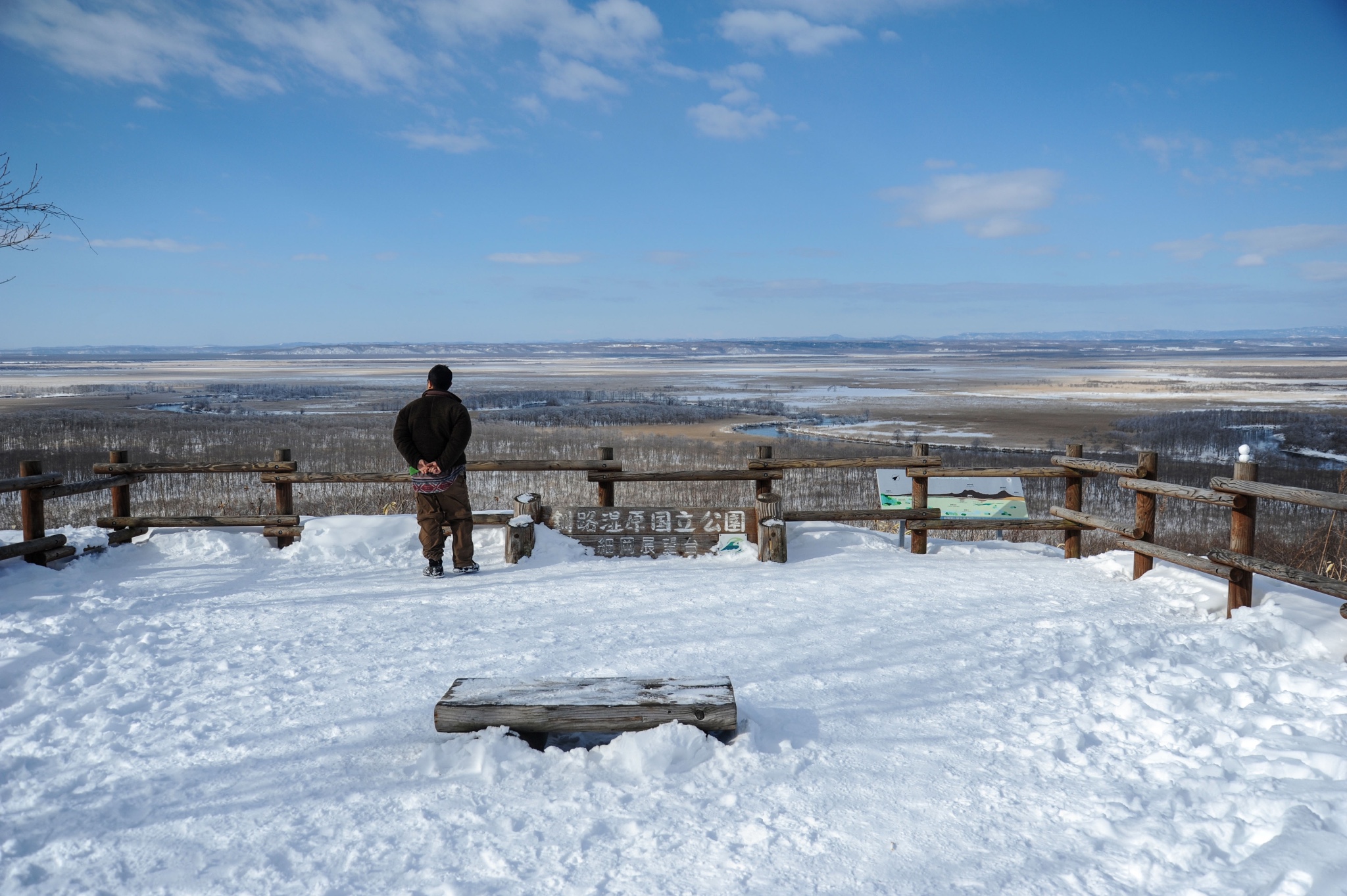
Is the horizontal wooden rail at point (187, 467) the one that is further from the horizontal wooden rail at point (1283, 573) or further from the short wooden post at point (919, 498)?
the horizontal wooden rail at point (1283, 573)

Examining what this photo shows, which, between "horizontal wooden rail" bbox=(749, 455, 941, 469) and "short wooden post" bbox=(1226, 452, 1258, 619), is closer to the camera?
"short wooden post" bbox=(1226, 452, 1258, 619)

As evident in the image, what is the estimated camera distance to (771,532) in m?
9.11

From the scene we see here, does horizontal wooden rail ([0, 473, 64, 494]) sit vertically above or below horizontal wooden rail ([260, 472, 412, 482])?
above

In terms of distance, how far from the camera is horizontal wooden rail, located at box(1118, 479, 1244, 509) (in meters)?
7.02

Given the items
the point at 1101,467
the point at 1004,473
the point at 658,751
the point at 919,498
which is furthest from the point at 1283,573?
the point at 658,751

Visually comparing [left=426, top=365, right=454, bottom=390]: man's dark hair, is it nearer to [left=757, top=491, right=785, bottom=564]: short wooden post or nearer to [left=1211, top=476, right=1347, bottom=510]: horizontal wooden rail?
[left=757, top=491, right=785, bottom=564]: short wooden post

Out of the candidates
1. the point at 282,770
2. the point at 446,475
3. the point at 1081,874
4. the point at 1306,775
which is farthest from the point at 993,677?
the point at 446,475

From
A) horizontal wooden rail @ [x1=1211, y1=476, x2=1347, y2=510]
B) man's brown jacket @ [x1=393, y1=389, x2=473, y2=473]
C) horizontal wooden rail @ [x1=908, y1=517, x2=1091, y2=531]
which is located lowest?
horizontal wooden rail @ [x1=908, y1=517, x2=1091, y2=531]

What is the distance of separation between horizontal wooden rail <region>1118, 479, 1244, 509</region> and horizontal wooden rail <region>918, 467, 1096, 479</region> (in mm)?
908

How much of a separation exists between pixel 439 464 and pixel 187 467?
365 centimetres

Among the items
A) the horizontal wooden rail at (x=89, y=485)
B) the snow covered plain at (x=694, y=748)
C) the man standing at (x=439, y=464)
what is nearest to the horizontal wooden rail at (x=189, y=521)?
the horizontal wooden rail at (x=89, y=485)

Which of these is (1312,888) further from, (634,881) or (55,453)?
(55,453)

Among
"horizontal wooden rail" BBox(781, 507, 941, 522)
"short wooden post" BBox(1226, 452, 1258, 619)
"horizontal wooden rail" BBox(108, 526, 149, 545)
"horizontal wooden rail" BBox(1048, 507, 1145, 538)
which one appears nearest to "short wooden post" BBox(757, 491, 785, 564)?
"horizontal wooden rail" BBox(781, 507, 941, 522)

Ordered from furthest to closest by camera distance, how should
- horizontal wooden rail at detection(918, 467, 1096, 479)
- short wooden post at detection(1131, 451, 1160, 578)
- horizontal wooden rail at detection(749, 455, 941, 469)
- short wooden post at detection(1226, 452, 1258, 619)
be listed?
horizontal wooden rail at detection(749, 455, 941, 469) < horizontal wooden rail at detection(918, 467, 1096, 479) < short wooden post at detection(1131, 451, 1160, 578) < short wooden post at detection(1226, 452, 1258, 619)
